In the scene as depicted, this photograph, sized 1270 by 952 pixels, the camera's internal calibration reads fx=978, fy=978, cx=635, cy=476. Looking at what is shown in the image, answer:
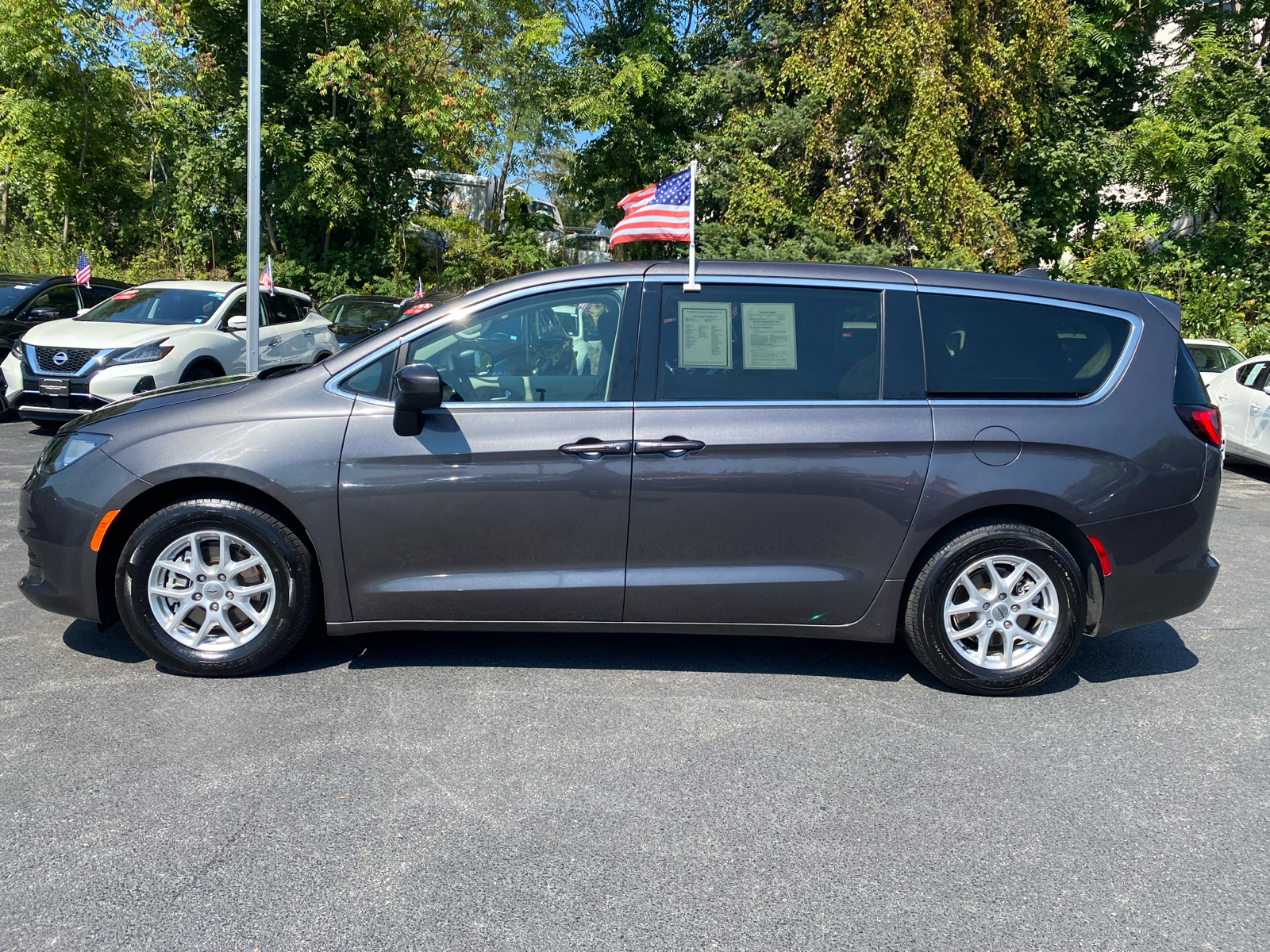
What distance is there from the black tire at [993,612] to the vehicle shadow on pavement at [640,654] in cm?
20

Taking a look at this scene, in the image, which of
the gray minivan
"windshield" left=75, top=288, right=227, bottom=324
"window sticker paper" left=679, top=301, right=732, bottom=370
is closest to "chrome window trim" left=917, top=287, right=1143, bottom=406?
the gray minivan

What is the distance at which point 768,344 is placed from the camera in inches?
167

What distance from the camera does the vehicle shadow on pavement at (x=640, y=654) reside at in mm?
4488

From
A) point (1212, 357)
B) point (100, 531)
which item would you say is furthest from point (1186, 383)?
point (1212, 357)

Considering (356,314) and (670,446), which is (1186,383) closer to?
(670,446)

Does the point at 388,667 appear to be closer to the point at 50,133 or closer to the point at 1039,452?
the point at 1039,452

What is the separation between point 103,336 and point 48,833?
859 centimetres

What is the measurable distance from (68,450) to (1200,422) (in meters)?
4.94

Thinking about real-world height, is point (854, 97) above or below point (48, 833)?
above

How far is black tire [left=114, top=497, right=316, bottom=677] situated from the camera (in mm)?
4113

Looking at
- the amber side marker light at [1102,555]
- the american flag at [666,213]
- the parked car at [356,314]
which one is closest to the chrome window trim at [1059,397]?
the amber side marker light at [1102,555]

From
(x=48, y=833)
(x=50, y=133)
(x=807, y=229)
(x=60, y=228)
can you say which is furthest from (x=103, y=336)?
(x=60, y=228)

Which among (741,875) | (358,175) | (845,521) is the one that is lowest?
(741,875)

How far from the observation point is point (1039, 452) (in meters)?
4.18
